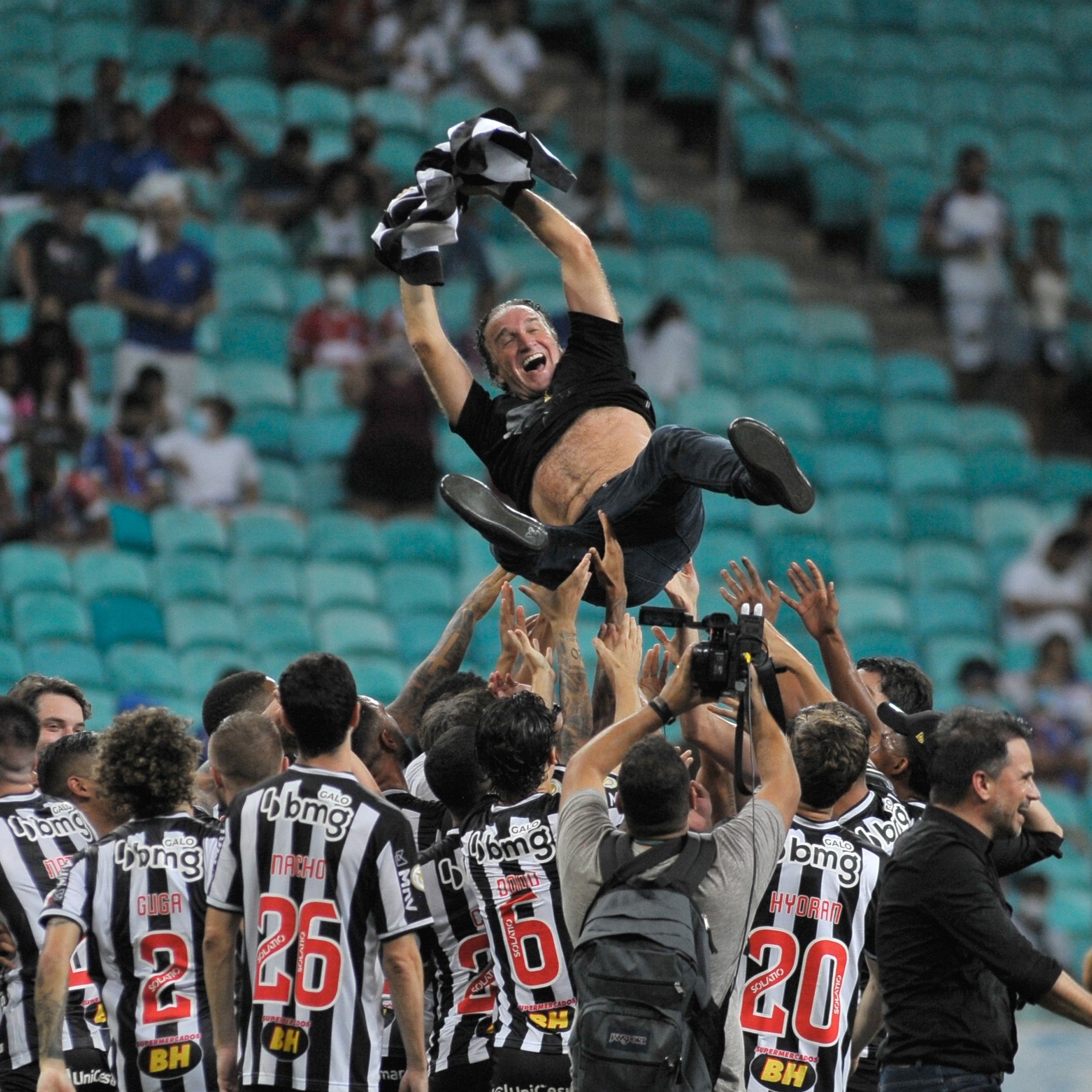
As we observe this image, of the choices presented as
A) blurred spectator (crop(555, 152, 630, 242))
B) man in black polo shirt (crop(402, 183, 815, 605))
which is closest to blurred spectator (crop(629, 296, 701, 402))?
blurred spectator (crop(555, 152, 630, 242))

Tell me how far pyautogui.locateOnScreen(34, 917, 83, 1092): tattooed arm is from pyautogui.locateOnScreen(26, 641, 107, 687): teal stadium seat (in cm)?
456

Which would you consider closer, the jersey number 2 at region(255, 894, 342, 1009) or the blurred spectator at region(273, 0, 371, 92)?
the jersey number 2 at region(255, 894, 342, 1009)

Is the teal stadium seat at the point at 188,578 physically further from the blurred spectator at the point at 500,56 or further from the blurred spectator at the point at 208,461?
the blurred spectator at the point at 500,56

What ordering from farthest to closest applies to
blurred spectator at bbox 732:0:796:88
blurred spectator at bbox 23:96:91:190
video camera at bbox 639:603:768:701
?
blurred spectator at bbox 732:0:796:88
blurred spectator at bbox 23:96:91:190
video camera at bbox 639:603:768:701

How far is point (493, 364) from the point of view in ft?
19.1

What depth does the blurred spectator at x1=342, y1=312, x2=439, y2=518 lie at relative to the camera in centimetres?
1027

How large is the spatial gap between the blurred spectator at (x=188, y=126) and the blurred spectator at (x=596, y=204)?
203 centimetres

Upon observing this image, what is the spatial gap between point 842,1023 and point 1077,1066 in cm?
497

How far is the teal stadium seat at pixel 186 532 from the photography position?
981 cm

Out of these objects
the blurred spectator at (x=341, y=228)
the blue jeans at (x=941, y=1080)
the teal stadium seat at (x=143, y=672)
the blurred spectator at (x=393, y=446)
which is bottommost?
the blue jeans at (x=941, y=1080)

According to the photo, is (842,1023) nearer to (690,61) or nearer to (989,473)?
(989,473)

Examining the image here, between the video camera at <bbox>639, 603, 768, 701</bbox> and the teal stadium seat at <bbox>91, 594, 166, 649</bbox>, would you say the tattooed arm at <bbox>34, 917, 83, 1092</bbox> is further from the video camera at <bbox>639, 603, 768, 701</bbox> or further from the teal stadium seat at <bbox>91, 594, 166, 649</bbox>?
the teal stadium seat at <bbox>91, 594, 166, 649</bbox>

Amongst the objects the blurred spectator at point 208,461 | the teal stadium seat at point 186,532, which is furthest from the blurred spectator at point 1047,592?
the teal stadium seat at point 186,532

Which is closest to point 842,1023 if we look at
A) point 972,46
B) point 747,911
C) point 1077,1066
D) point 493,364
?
point 747,911
